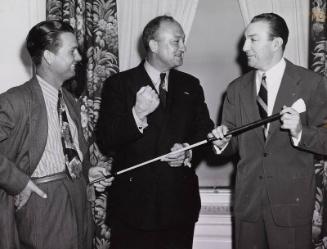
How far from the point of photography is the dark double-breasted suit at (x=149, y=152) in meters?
2.39

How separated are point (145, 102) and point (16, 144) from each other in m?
0.72

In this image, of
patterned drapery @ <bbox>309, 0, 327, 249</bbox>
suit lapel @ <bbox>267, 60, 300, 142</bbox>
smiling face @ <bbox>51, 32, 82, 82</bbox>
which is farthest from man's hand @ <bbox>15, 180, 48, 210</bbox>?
patterned drapery @ <bbox>309, 0, 327, 249</bbox>

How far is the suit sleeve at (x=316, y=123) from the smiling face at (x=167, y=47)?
853 millimetres

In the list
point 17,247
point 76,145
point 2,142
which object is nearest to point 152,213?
point 76,145

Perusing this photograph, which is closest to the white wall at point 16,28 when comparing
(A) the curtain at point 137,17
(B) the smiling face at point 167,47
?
(A) the curtain at point 137,17

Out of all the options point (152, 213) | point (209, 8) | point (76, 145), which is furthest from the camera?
point (209, 8)

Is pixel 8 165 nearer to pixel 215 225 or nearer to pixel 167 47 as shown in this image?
pixel 167 47

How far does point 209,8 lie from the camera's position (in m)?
3.27

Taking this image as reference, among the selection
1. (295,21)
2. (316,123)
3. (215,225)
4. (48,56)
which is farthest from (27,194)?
(295,21)

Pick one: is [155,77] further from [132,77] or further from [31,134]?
[31,134]

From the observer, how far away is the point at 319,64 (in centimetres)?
280

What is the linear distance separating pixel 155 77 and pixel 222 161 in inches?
44.0

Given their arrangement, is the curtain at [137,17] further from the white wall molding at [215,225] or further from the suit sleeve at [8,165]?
the suit sleeve at [8,165]

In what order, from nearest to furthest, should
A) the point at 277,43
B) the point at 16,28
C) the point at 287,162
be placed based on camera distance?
the point at 287,162 < the point at 277,43 < the point at 16,28
